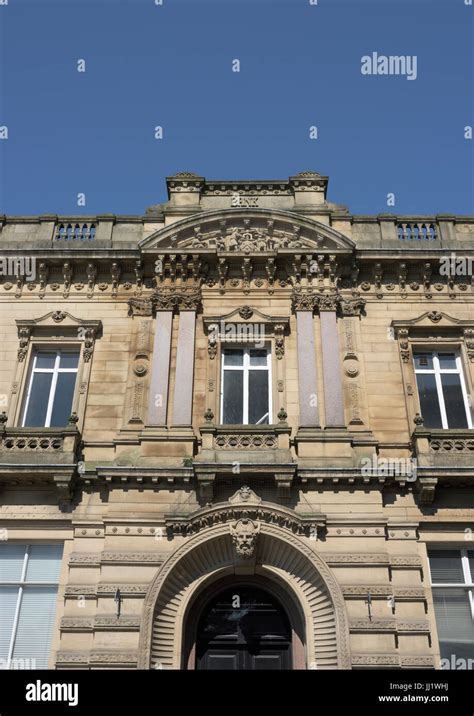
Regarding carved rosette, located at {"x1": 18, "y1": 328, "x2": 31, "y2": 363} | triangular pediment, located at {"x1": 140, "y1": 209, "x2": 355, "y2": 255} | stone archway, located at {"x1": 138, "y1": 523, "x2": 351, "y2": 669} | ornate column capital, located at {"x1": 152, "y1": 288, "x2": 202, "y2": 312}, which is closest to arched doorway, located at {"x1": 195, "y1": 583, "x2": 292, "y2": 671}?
stone archway, located at {"x1": 138, "y1": 523, "x2": 351, "y2": 669}

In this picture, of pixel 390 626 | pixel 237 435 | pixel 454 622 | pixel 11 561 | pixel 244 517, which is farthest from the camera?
pixel 237 435

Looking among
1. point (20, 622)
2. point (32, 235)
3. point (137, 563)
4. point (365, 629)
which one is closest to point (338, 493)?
point (365, 629)

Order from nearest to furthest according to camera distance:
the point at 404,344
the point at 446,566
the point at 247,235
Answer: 1. the point at 446,566
2. the point at 404,344
3. the point at 247,235

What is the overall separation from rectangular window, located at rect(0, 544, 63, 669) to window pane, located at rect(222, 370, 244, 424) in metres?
4.78

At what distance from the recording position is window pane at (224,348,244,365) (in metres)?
17.6

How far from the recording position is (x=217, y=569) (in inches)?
584

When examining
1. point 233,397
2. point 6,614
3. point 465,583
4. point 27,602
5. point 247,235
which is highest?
point 247,235

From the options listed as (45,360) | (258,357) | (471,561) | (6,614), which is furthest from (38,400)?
(471,561)

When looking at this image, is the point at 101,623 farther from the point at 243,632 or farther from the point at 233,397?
the point at 233,397

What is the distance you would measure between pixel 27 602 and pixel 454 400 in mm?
10695

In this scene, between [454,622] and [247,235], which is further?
[247,235]

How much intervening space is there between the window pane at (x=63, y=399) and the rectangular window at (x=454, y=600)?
8904 mm

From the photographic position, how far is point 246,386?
1709 centimetres

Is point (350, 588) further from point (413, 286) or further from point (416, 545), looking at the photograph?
point (413, 286)
